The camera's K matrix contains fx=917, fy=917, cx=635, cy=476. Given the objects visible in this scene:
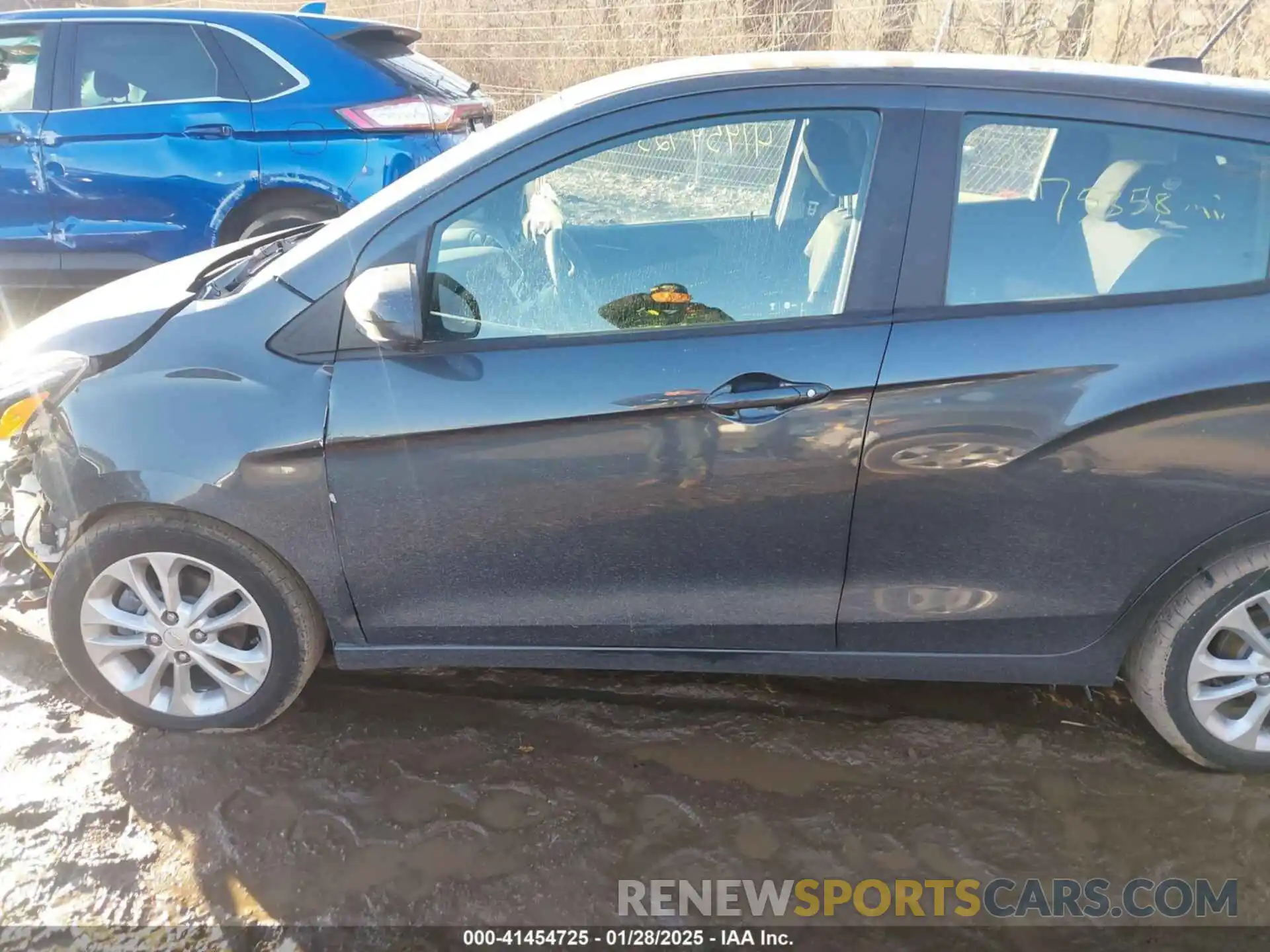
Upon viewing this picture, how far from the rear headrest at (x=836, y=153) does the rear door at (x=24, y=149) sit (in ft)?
15.9

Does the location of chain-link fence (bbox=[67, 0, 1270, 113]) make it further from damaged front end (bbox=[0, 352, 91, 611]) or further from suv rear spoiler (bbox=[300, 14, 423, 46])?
damaged front end (bbox=[0, 352, 91, 611])

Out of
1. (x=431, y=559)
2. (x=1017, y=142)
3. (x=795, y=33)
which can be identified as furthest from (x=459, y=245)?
(x=795, y=33)

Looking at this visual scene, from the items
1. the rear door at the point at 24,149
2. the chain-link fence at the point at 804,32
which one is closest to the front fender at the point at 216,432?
the rear door at the point at 24,149

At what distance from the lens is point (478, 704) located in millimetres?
2777

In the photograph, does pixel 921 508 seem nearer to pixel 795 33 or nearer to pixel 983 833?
pixel 983 833

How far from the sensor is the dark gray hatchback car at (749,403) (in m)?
2.15

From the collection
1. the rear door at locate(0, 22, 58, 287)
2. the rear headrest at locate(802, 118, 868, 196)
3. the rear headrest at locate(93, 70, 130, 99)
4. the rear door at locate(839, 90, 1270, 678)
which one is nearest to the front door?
the rear headrest at locate(802, 118, 868, 196)

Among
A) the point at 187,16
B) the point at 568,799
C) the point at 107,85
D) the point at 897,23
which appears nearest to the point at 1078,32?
the point at 897,23

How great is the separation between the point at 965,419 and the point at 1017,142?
2.34 ft

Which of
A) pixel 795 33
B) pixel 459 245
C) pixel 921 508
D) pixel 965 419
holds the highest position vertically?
pixel 795 33

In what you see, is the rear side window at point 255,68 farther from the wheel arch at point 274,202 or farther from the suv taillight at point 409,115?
the wheel arch at point 274,202

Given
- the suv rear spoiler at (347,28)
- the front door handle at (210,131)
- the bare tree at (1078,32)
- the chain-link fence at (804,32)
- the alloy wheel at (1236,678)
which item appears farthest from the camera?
the bare tree at (1078,32)

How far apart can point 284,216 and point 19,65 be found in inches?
71.0

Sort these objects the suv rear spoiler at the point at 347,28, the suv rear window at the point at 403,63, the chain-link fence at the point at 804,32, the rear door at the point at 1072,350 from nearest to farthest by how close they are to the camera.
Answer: the rear door at the point at 1072,350, the suv rear spoiler at the point at 347,28, the suv rear window at the point at 403,63, the chain-link fence at the point at 804,32
